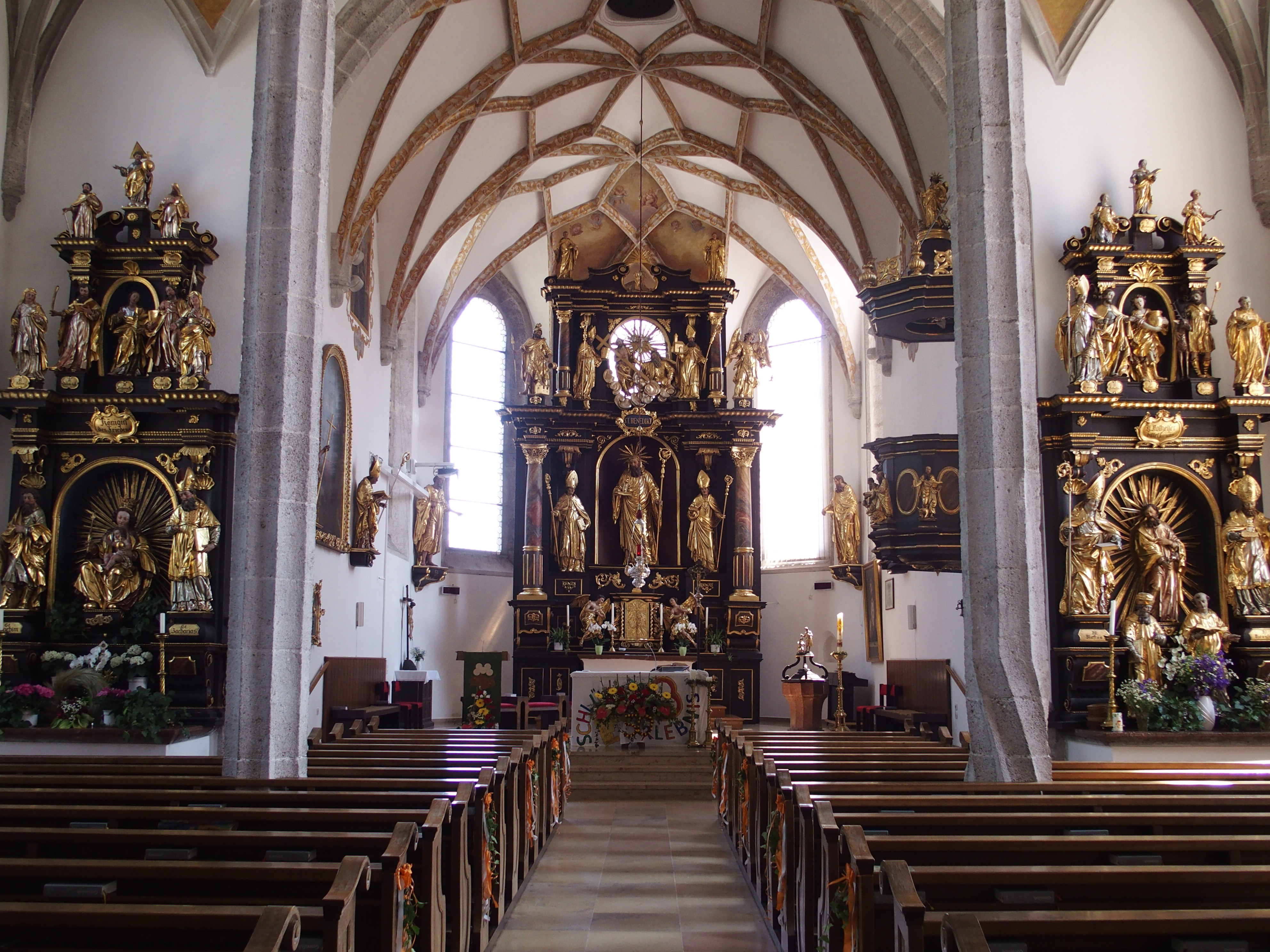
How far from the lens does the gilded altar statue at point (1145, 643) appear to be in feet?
37.0

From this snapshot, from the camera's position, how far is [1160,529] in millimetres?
11531

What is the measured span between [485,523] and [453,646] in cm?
277

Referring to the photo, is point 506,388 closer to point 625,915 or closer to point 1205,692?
point 1205,692

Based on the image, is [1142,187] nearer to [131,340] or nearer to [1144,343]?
[1144,343]

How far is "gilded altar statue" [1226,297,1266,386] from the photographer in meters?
11.7

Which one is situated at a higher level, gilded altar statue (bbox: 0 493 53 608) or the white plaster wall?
the white plaster wall

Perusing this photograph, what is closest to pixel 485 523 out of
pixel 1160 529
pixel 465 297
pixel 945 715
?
pixel 465 297

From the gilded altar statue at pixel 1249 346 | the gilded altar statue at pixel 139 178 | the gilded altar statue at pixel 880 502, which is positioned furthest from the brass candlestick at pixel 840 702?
the gilded altar statue at pixel 139 178

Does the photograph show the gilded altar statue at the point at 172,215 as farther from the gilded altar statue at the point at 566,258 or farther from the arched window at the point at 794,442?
the arched window at the point at 794,442

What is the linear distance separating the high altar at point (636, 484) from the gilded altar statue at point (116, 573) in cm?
1006

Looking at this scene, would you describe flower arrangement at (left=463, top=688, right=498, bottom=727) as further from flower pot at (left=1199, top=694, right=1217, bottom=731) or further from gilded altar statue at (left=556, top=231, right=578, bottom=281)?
flower pot at (left=1199, top=694, right=1217, bottom=731)

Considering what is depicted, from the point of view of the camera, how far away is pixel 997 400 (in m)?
8.69

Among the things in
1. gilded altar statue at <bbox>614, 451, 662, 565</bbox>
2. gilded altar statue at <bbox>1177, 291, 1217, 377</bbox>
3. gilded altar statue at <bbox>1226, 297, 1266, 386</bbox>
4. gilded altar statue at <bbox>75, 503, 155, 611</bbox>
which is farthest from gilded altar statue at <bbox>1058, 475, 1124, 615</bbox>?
gilded altar statue at <bbox>614, 451, 662, 565</bbox>

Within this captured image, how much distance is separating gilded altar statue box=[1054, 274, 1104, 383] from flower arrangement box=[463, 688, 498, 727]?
33.5 feet
